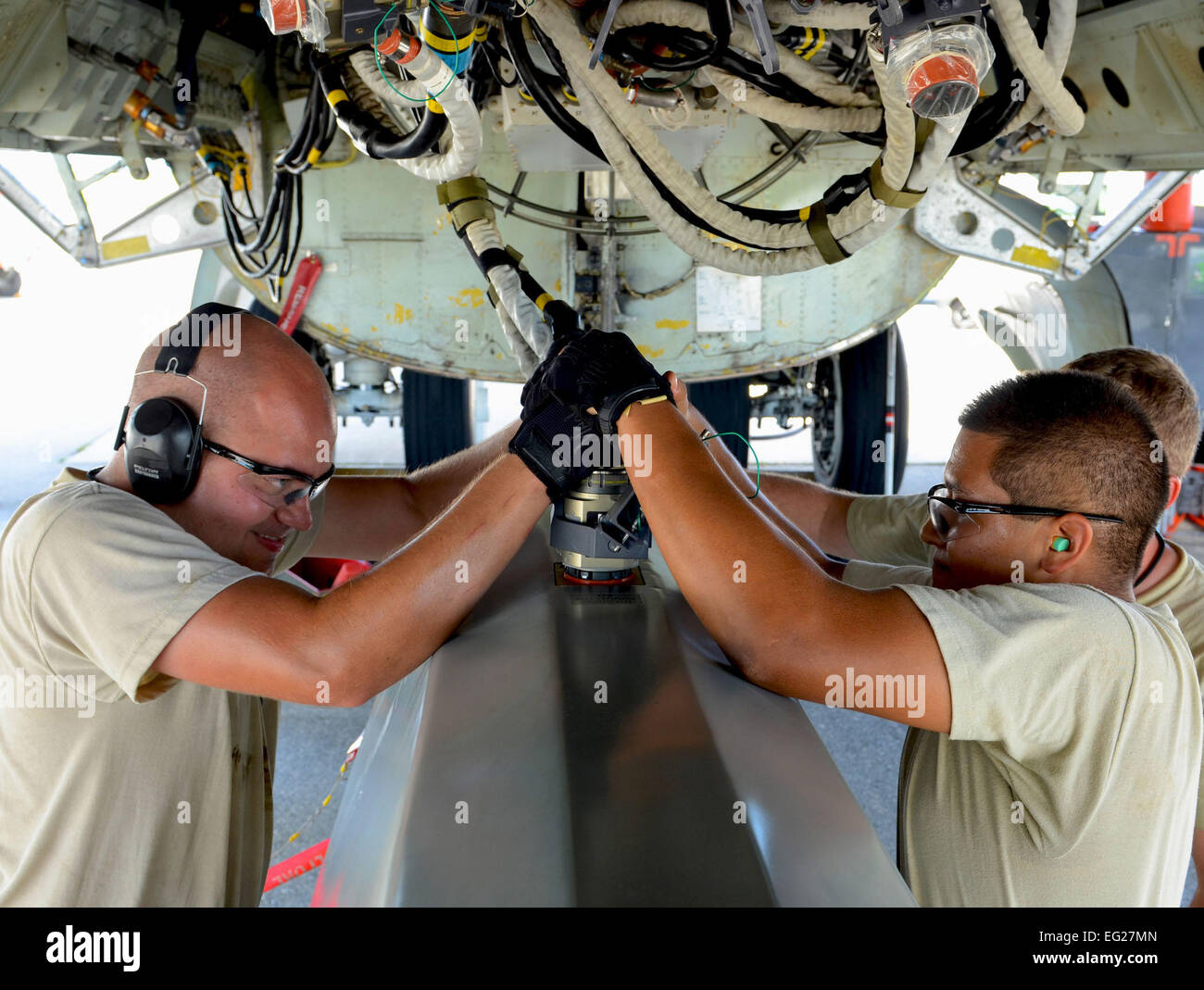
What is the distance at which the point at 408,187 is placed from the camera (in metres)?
3.29

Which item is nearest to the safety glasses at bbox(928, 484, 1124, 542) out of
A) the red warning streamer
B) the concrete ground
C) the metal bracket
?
the concrete ground

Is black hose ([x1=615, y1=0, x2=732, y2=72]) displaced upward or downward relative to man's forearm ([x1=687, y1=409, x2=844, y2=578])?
upward

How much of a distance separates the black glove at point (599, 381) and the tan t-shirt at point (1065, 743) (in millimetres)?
394

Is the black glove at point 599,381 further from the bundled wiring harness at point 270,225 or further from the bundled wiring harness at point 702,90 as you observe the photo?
the bundled wiring harness at point 270,225

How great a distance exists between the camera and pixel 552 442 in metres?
1.21

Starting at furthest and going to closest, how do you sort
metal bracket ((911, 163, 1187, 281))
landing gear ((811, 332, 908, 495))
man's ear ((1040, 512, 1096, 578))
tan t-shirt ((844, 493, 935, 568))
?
landing gear ((811, 332, 908, 495)) → metal bracket ((911, 163, 1187, 281)) → tan t-shirt ((844, 493, 935, 568)) → man's ear ((1040, 512, 1096, 578))

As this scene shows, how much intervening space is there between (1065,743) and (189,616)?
941 mm

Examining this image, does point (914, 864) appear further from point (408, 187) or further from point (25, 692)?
point (408, 187)

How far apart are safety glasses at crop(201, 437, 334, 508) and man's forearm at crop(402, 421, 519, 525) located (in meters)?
0.45

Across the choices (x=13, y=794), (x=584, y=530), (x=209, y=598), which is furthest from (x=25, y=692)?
(x=584, y=530)

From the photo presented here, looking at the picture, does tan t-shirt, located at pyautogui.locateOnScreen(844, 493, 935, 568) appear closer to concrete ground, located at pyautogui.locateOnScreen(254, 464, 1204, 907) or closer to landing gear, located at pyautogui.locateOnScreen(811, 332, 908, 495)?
concrete ground, located at pyautogui.locateOnScreen(254, 464, 1204, 907)

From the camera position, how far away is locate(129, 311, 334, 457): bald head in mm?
1216

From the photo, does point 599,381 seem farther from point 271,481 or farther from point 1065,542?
point 1065,542
